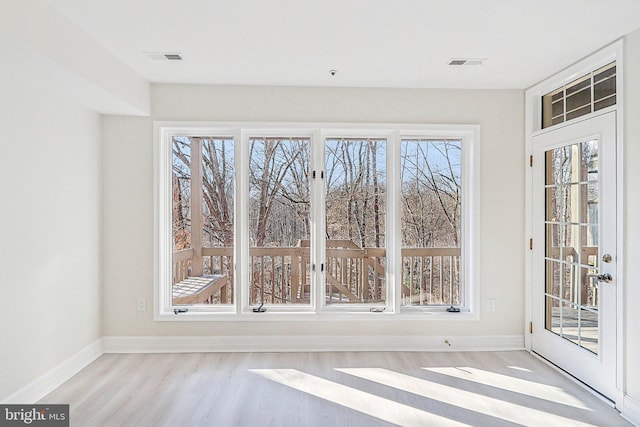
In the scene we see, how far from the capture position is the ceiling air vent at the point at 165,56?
3092 millimetres

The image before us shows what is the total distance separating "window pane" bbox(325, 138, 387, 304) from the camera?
4027mm

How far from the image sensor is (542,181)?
3.70 m

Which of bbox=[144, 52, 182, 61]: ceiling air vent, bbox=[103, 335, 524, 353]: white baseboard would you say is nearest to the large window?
bbox=[103, 335, 524, 353]: white baseboard

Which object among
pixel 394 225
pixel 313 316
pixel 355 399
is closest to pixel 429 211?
pixel 394 225

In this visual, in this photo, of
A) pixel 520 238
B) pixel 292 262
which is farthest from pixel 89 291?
pixel 520 238

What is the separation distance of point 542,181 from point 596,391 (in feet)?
5.82

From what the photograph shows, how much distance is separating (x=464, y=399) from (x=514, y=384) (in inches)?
21.6

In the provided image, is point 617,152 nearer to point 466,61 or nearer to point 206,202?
point 466,61

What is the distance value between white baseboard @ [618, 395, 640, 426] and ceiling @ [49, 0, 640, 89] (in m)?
2.45

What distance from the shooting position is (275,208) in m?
4.01

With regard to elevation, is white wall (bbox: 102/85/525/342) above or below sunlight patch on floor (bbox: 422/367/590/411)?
above

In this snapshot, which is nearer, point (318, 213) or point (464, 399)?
point (464, 399)

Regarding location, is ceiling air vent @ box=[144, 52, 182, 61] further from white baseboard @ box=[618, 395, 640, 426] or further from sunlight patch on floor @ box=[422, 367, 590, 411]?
white baseboard @ box=[618, 395, 640, 426]

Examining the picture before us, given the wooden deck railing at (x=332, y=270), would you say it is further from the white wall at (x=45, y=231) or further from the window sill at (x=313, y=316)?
the white wall at (x=45, y=231)
